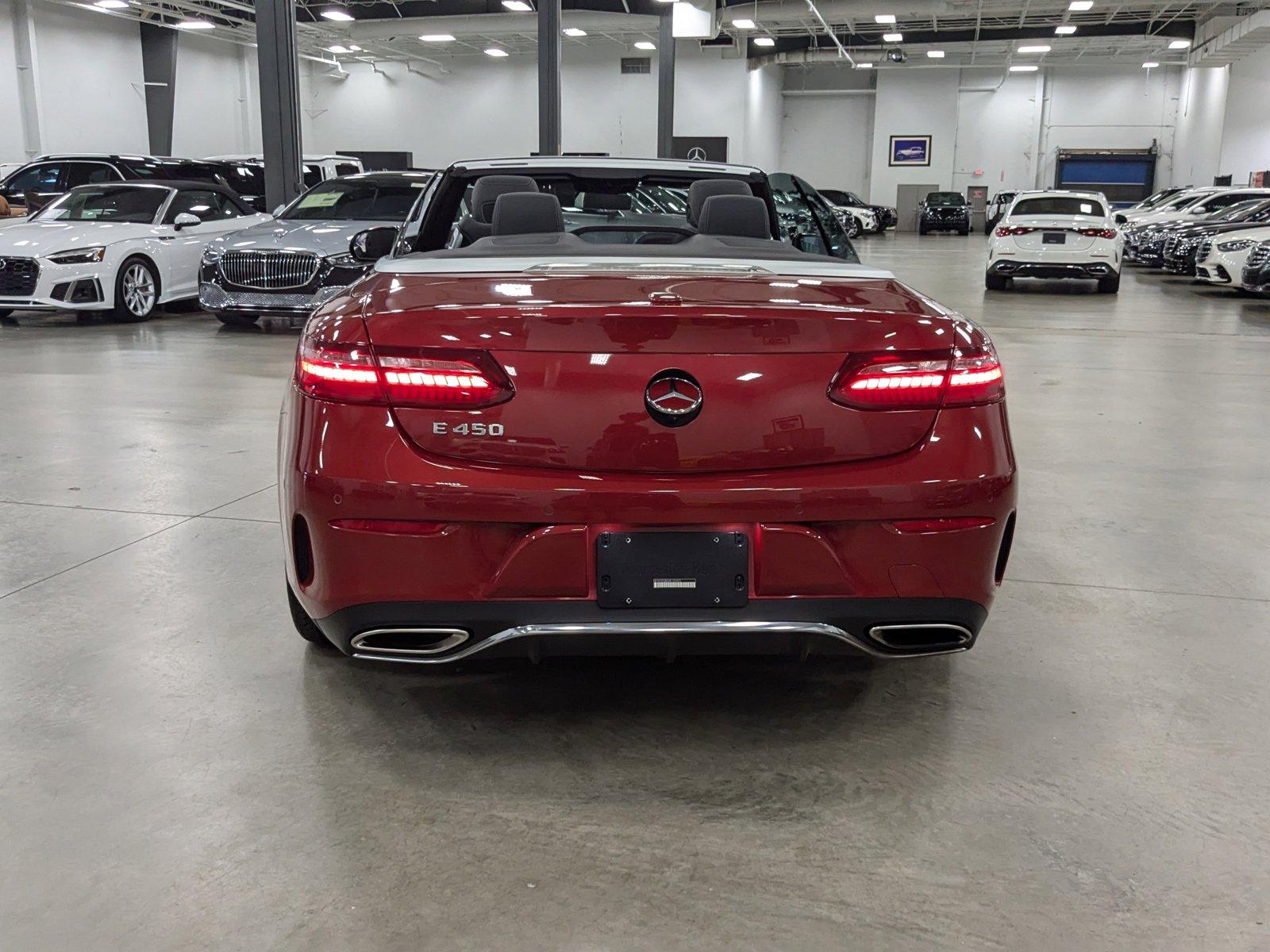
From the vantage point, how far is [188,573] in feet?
12.3

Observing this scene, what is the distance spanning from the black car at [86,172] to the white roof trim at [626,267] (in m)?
13.6

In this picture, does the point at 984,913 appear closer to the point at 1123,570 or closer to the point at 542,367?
the point at 542,367

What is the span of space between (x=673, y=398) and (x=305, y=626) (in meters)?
1.34

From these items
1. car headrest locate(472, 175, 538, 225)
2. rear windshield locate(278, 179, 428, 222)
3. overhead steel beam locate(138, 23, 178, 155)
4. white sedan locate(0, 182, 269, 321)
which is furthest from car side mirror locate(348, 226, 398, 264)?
overhead steel beam locate(138, 23, 178, 155)

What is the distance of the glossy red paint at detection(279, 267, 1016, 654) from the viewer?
2.23 metres

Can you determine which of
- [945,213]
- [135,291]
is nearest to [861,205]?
[945,213]

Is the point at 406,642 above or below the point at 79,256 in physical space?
below

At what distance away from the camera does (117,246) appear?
11023 mm

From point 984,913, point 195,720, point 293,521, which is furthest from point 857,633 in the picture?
point 195,720

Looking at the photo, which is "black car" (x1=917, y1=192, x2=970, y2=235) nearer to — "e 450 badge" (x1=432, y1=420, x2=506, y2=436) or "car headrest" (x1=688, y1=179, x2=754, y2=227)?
"car headrest" (x1=688, y1=179, x2=754, y2=227)

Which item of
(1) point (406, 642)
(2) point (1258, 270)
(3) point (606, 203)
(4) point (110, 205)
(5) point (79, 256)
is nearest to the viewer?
(1) point (406, 642)

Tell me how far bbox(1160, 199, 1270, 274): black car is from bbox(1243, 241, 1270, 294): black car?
1090mm

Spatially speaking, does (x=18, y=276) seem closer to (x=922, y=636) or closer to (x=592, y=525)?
(x=592, y=525)

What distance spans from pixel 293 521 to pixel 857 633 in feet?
3.84
